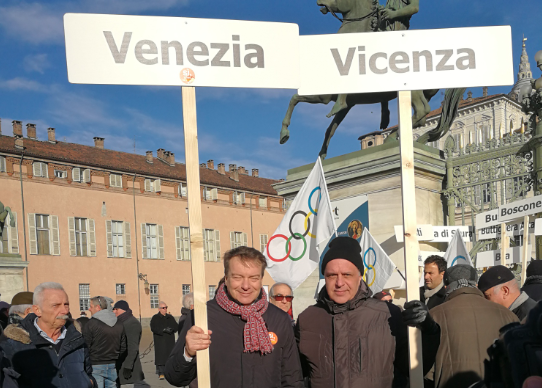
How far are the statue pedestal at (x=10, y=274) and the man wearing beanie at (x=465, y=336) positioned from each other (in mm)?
12606

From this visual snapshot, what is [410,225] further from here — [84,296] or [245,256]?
[84,296]

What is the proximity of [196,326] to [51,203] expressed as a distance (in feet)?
124

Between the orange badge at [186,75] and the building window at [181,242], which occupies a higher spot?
the orange badge at [186,75]

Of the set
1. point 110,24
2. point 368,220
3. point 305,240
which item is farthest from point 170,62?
point 368,220

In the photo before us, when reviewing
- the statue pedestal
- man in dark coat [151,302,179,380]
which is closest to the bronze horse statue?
man in dark coat [151,302,179,380]

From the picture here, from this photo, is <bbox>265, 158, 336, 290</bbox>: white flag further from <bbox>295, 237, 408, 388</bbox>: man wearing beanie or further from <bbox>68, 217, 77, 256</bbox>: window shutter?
<bbox>68, 217, 77, 256</bbox>: window shutter

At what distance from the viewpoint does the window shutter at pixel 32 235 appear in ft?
Answer: 120

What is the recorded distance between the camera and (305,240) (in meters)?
6.52

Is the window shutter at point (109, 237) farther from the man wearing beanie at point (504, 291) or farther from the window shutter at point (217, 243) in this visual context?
the man wearing beanie at point (504, 291)

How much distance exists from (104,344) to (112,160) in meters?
38.2

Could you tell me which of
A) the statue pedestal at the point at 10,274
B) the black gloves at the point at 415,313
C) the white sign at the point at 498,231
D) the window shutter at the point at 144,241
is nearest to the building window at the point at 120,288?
the window shutter at the point at 144,241

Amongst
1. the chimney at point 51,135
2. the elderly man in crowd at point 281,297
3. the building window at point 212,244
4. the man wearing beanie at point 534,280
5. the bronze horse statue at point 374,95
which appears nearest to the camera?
the man wearing beanie at point 534,280

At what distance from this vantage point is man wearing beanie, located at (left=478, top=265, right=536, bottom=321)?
417 centimetres

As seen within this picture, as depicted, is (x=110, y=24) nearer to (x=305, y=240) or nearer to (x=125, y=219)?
(x=305, y=240)
